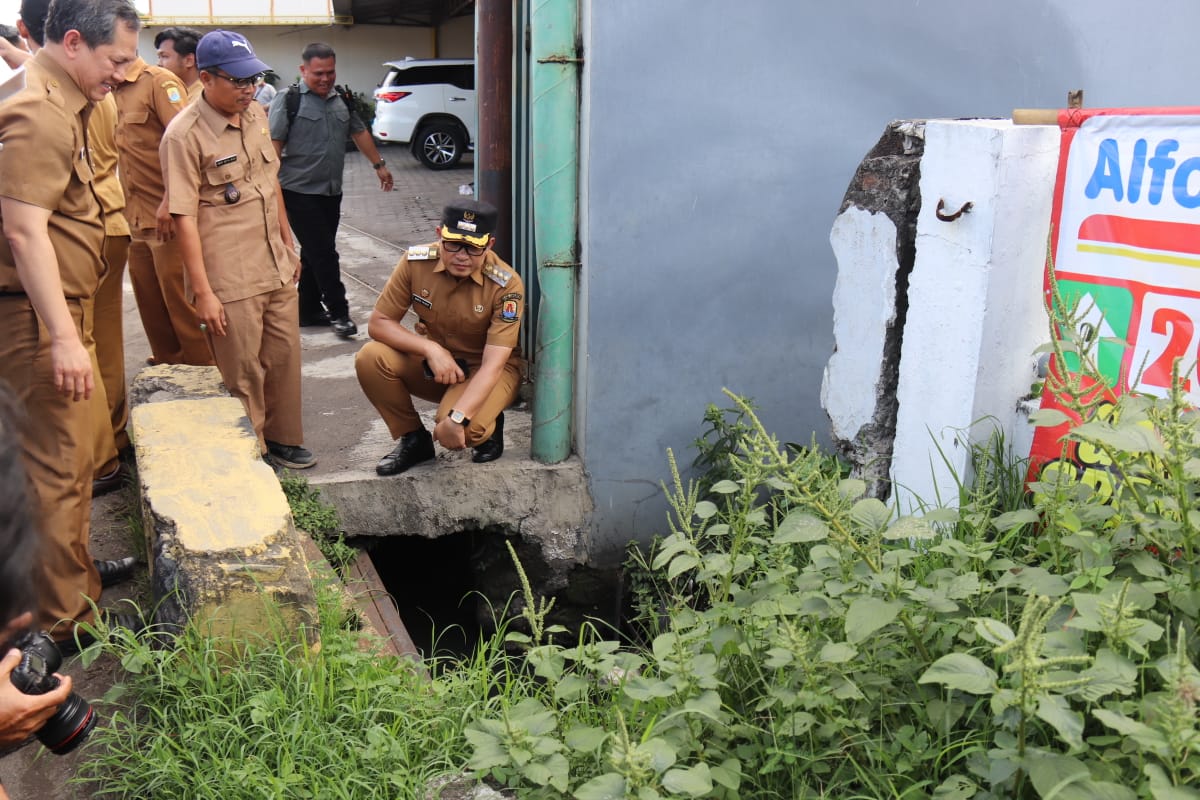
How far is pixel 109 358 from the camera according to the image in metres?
4.09

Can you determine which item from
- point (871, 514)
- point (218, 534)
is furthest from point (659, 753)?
point (218, 534)

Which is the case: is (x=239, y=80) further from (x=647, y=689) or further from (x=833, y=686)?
(x=833, y=686)

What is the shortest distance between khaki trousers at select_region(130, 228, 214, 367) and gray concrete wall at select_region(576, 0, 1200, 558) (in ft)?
5.57

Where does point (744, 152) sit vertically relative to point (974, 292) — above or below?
above

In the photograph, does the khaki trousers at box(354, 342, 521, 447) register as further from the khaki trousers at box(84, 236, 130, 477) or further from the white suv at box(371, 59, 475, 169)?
the white suv at box(371, 59, 475, 169)

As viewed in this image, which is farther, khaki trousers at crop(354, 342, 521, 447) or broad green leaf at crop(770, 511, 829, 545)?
khaki trousers at crop(354, 342, 521, 447)

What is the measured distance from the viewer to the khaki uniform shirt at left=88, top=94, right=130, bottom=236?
3.54 meters

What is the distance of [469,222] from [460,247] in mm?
99

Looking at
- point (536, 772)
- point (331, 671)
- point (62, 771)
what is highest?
point (536, 772)

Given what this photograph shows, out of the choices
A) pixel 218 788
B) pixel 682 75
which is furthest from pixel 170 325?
pixel 218 788

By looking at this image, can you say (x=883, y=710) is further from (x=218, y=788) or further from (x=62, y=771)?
(x=62, y=771)

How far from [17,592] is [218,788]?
97cm

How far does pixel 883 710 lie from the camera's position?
6.97ft

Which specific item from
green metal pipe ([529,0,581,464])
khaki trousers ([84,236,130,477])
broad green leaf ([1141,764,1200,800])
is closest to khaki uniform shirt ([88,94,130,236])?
khaki trousers ([84,236,130,477])
